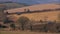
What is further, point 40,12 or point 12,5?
point 12,5

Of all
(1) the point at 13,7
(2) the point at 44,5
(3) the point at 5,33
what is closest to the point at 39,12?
(2) the point at 44,5

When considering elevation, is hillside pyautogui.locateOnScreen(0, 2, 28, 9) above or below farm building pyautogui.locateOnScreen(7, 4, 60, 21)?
above

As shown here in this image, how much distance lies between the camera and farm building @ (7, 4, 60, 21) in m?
17.3

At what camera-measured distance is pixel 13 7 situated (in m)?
20.6

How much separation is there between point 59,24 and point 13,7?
289 inches

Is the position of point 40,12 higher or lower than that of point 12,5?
lower

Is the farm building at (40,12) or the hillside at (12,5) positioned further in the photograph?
the hillside at (12,5)

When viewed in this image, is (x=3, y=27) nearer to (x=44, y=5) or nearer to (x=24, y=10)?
(x=24, y=10)

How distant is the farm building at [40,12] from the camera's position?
1731 centimetres

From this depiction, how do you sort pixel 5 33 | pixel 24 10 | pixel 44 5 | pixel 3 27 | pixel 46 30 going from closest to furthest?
pixel 5 33
pixel 46 30
pixel 3 27
pixel 24 10
pixel 44 5

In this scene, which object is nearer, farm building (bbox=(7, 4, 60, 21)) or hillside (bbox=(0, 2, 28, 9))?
farm building (bbox=(7, 4, 60, 21))

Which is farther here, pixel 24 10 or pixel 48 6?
pixel 48 6

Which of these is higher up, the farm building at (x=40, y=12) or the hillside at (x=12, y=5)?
the hillside at (x=12, y=5)

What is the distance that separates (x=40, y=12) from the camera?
1950cm
